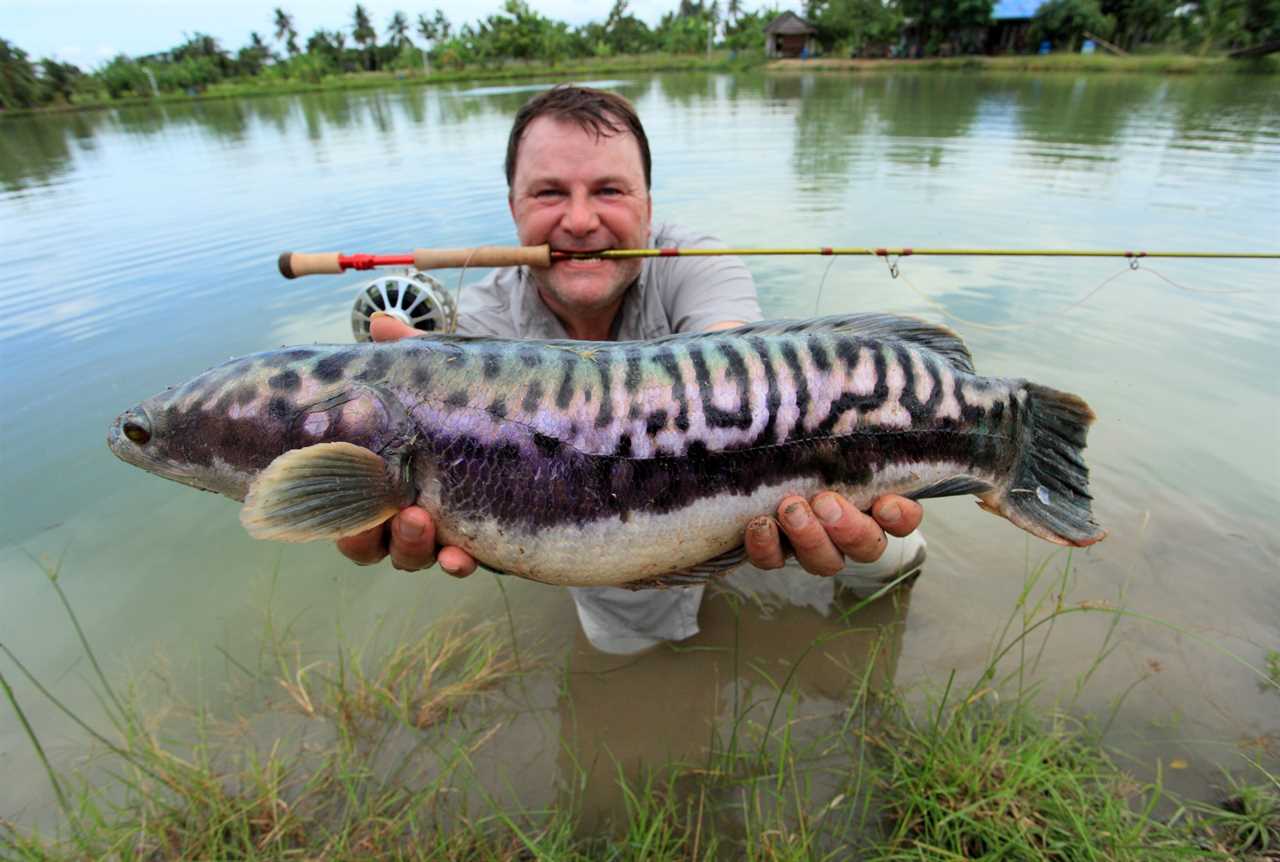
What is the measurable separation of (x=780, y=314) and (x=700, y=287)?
14.1 ft

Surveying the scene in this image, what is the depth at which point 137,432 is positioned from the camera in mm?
2209

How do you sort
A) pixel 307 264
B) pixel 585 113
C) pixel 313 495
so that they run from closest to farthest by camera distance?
1. pixel 313 495
2. pixel 585 113
3. pixel 307 264

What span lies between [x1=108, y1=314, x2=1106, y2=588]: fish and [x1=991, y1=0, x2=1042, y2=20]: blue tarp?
65407 mm

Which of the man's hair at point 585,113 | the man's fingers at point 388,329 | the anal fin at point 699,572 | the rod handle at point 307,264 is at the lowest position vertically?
the anal fin at point 699,572

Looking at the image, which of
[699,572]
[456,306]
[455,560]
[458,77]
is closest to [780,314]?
[456,306]

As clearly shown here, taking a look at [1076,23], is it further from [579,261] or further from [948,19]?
[579,261]

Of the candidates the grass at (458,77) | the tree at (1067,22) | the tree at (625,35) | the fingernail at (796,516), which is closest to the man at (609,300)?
the fingernail at (796,516)

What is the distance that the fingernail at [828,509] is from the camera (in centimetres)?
219

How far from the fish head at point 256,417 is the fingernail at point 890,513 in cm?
170

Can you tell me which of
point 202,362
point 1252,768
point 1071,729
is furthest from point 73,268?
point 1252,768

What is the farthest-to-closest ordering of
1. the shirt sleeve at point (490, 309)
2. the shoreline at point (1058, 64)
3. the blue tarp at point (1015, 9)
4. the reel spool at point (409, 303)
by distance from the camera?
the blue tarp at point (1015, 9) < the shoreline at point (1058, 64) < the reel spool at point (409, 303) < the shirt sleeve at point (490, 309)

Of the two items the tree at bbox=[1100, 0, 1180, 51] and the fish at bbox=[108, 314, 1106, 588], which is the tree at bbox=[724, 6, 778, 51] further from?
the fish at bbox=[108, 314, 1106, 588]

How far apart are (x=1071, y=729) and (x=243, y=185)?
20975mm

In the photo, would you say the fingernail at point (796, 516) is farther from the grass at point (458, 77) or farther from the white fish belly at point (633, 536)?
the grass at point (458, 77)
